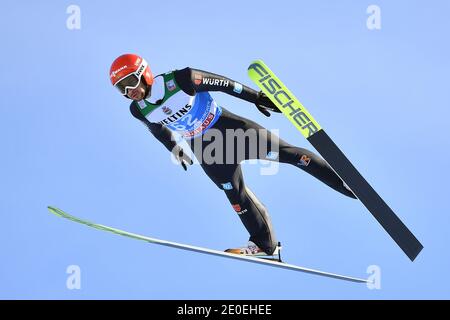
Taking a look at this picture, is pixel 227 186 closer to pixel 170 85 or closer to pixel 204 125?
pixel 204 125

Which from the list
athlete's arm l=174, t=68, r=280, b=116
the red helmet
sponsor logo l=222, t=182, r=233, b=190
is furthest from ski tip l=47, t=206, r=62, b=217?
athlete's arm l=174, t=68, r=280, b=116

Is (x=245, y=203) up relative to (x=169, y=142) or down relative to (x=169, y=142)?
down

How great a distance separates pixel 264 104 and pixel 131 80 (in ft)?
5.20

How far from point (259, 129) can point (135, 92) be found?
1.57 meters

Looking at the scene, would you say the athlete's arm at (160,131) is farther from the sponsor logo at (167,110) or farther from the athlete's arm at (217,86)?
the athlete's arm at (217,86)

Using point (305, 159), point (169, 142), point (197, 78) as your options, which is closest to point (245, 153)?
point (305, 159)

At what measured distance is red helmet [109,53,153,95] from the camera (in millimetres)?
9875

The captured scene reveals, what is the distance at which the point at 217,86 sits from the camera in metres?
10.1

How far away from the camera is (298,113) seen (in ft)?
32.6

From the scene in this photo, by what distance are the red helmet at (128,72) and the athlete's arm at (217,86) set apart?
0.38m

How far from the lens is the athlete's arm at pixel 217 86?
32.6ft

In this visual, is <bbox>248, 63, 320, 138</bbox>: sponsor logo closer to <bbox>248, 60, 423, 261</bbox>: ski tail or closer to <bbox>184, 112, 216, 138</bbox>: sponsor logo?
<bbox>248, 60, 423, 261</bbox>: ski tail

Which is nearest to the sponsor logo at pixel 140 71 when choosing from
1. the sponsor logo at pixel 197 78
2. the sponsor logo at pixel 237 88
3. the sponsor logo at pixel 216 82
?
the sponsor logo at pixel 197 78

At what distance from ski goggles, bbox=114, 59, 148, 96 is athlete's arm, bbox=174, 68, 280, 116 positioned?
409 mm
